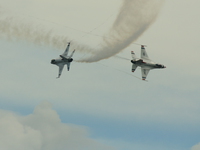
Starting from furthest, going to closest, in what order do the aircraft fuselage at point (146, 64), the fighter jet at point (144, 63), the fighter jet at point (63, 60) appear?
Answer: 1. the fighter jet at point (144, 63)
2. the aircraft fuselage at point (146, 64)
3. the fighter jet at point (63, 60)

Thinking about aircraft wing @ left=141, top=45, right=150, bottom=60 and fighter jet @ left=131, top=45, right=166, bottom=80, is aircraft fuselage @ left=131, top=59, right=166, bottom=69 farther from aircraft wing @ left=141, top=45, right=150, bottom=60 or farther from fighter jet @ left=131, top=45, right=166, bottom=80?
aircraft wing @ left=141, top=45, right=150, bottom=60

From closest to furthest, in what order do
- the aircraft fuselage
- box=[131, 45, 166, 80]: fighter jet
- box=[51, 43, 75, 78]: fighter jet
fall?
1. box=[51, 43, 75, 78]: fighter jet
2. the aircraft fuselage
3. box=[131, 45, 166, 80]: fighter jet

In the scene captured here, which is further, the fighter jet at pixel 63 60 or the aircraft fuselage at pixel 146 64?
the aircraft fuselage at pixel 146 64

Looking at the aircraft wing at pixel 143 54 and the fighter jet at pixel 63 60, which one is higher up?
the aircraft wing at pixel 143 54

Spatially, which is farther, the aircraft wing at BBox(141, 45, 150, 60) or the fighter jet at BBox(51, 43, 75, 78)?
the aircraft wing at BBox(141, 45, 150, 60)

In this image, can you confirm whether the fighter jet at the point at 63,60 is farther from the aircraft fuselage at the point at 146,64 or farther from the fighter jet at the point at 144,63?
the aircraft fuselage at the point at 146,64

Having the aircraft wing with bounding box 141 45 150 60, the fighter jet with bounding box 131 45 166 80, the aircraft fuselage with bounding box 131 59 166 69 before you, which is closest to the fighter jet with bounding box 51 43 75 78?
the fighter jet with bounding box 131 45 166 80

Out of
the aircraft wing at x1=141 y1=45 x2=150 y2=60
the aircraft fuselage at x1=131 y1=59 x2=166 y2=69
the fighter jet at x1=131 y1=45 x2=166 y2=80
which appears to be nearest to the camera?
the aircraft fuselage at x1=131 y1=59 x2=166 y2=69

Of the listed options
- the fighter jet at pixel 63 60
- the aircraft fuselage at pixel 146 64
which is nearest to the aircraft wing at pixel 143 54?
the aircraft fuselage at pixel 146 64

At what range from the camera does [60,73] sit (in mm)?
102938

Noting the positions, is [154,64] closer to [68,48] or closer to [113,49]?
[113,49]

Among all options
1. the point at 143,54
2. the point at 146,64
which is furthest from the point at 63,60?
the point at 146,64

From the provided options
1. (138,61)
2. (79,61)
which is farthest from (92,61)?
(138,61)

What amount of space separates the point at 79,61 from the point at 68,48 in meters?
3.83
